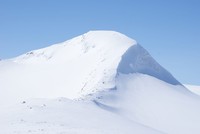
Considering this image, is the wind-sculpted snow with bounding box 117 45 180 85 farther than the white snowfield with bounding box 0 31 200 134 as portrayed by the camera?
Yes

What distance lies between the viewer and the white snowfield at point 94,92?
24.9 metres

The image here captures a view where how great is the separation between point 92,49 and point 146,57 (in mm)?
8594

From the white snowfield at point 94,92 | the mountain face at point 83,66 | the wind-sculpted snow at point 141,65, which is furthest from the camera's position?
the wind-sculpted snow at point 141,65

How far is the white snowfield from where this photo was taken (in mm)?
24938

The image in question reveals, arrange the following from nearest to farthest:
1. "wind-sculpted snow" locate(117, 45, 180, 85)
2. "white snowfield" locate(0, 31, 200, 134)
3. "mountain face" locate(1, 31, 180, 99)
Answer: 1. "white snowfield" locate(0, 31, 200, 134)
2. "mountain face" locate(1, 31, 180, 99)
3. "wind-sculpted snow" locate(117, 45, 180, 85)

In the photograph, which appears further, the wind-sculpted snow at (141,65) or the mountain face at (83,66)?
the wind-sculpted snow at (141,65)

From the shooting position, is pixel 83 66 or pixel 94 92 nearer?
pixel 94 92

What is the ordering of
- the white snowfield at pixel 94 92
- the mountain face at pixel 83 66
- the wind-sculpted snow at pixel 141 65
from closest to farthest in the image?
1. the white snowfield at pixel 94 92
2. the mountain face at pixel 83 66
3. the wind-sculpted snow at pixel 141 65

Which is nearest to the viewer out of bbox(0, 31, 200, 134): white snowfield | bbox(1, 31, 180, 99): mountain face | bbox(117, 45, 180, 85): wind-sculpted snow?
bbox(0, 31, 200, 134): white snowfield

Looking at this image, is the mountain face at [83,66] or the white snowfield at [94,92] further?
the mountain face at [83,66]

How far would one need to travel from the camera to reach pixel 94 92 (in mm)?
37844

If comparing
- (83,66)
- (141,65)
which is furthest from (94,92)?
(83,66)

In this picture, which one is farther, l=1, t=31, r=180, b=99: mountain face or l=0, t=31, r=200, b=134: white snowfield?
l=1, t=31, r=180, b=99: mountain face

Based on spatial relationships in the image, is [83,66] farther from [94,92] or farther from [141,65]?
[94,92]
